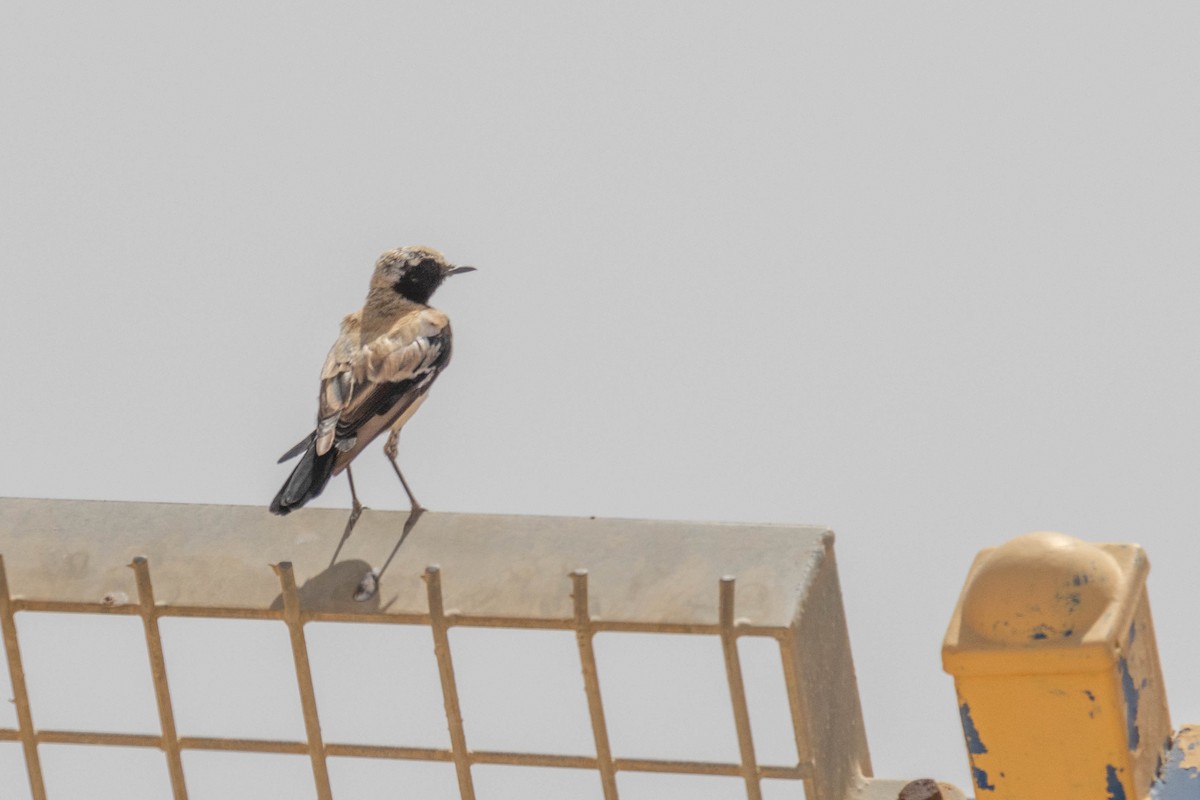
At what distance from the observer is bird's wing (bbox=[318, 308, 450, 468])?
806cm

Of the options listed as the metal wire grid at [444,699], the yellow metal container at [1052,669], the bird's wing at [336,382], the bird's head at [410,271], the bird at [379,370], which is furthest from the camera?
the bird's head at [410,271]

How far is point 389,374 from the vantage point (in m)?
8.23

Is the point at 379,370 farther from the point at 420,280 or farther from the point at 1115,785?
the point at 1115,785

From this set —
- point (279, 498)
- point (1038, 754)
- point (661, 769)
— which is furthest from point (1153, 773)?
point (279, 498)

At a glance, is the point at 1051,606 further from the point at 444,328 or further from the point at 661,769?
the point at 444,328

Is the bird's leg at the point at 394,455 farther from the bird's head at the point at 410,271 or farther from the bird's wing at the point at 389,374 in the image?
the bird's head at the point at 410,271

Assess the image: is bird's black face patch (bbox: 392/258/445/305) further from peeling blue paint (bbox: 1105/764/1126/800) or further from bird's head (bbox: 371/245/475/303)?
peeling blue paint (bbox: 1105/764/1126/800)

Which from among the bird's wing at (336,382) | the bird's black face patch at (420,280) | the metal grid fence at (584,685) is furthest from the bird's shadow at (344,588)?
the bird's black face patch at (420,280)

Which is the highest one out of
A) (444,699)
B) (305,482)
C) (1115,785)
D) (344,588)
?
(305,482)

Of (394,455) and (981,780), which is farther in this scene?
(394,455)

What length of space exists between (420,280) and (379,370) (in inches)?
23.2

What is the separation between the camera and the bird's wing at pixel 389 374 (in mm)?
8062

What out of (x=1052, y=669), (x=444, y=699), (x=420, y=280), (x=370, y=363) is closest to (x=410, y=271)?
(x=420, y=280)

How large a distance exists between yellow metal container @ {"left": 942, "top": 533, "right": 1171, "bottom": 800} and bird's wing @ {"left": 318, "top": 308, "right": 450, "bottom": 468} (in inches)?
89.1
